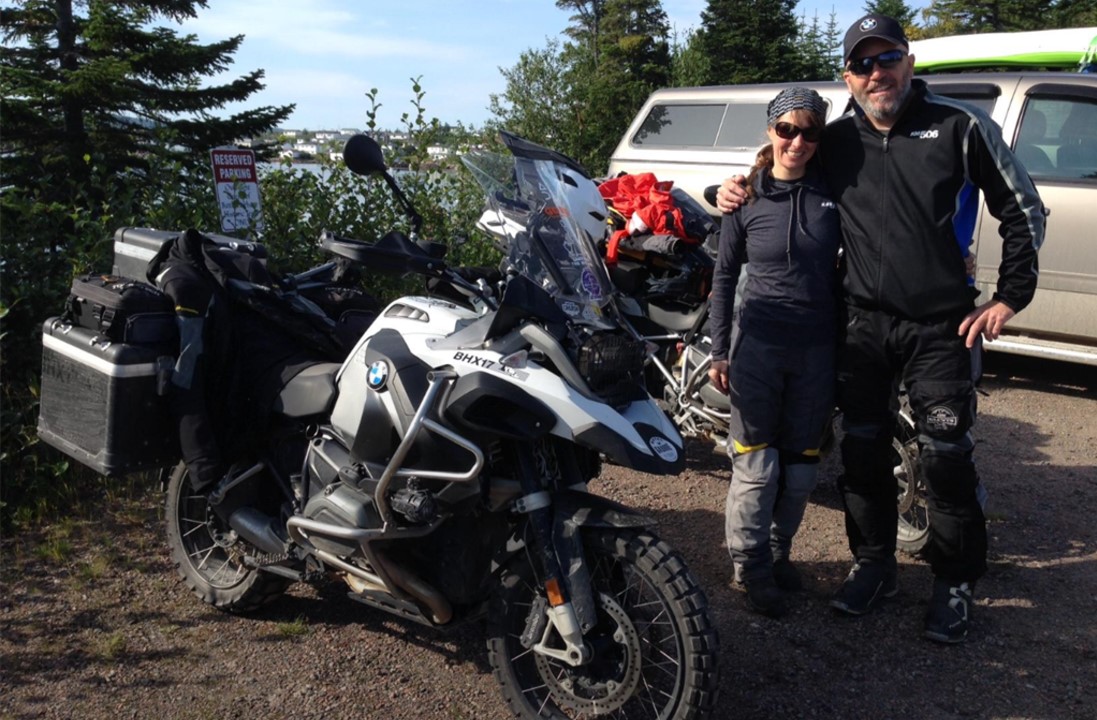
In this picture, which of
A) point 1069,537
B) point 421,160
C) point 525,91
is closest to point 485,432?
point 1069,537

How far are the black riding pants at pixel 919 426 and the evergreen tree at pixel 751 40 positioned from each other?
22311mm

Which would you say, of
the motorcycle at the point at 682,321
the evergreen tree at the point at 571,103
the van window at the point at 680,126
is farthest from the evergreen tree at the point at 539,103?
the motorcycle at the point at 682,321

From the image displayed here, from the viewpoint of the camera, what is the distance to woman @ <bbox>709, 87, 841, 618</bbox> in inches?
145

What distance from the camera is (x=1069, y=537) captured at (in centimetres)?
465

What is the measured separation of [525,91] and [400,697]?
11.4m

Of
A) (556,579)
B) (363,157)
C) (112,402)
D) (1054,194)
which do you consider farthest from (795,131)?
(1054,194)

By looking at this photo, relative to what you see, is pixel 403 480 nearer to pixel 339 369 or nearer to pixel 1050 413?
pixel 339 369

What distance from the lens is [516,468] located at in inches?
119

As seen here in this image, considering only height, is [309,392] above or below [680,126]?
below

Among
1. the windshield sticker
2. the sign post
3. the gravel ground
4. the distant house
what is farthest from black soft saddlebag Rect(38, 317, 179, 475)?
the distant house

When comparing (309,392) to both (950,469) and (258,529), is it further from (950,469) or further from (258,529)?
(950,469)

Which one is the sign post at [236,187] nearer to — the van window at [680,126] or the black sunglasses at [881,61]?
the black sunglasses at [881,61]

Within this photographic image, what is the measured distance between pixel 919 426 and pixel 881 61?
1312 millimetres

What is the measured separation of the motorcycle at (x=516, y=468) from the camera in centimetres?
284
